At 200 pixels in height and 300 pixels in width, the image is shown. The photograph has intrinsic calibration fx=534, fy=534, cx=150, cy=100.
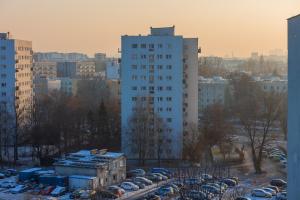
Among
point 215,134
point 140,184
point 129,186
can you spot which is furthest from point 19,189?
point 215,134

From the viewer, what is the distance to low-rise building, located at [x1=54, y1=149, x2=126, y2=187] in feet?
37.5

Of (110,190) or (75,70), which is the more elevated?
(75,70)

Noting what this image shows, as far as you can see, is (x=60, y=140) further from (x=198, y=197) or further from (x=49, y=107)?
(x=198, y=197)

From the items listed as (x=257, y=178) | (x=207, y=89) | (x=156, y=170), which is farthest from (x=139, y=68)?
(x=207, y=89)

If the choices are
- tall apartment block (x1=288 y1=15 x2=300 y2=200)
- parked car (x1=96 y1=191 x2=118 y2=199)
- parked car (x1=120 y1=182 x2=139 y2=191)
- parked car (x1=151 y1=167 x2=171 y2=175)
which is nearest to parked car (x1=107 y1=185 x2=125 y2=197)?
parked car (x1=96 y1=191 x2=118 y2=199)

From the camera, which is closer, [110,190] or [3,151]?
[110,190]

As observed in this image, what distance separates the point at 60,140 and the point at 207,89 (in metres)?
11.4

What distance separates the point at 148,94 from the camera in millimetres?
15141

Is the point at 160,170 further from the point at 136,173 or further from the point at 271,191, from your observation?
the point at 271,191

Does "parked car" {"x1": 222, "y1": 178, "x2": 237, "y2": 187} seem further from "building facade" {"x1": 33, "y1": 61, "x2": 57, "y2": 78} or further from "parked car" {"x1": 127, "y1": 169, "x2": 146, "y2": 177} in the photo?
"building facade" {"x1": 33, "y1": 61, "x2": 57, "y2": 78}

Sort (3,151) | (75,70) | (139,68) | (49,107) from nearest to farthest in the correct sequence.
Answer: (139,68)
(3,151)
(49,107)
(75,70)

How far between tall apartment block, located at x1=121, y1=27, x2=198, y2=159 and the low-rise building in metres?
2.58

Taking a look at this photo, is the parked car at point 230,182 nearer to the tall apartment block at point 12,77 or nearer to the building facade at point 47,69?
the tall apartment block at point 12,77

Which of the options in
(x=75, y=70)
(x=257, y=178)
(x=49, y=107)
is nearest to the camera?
(x=257, y=178)
